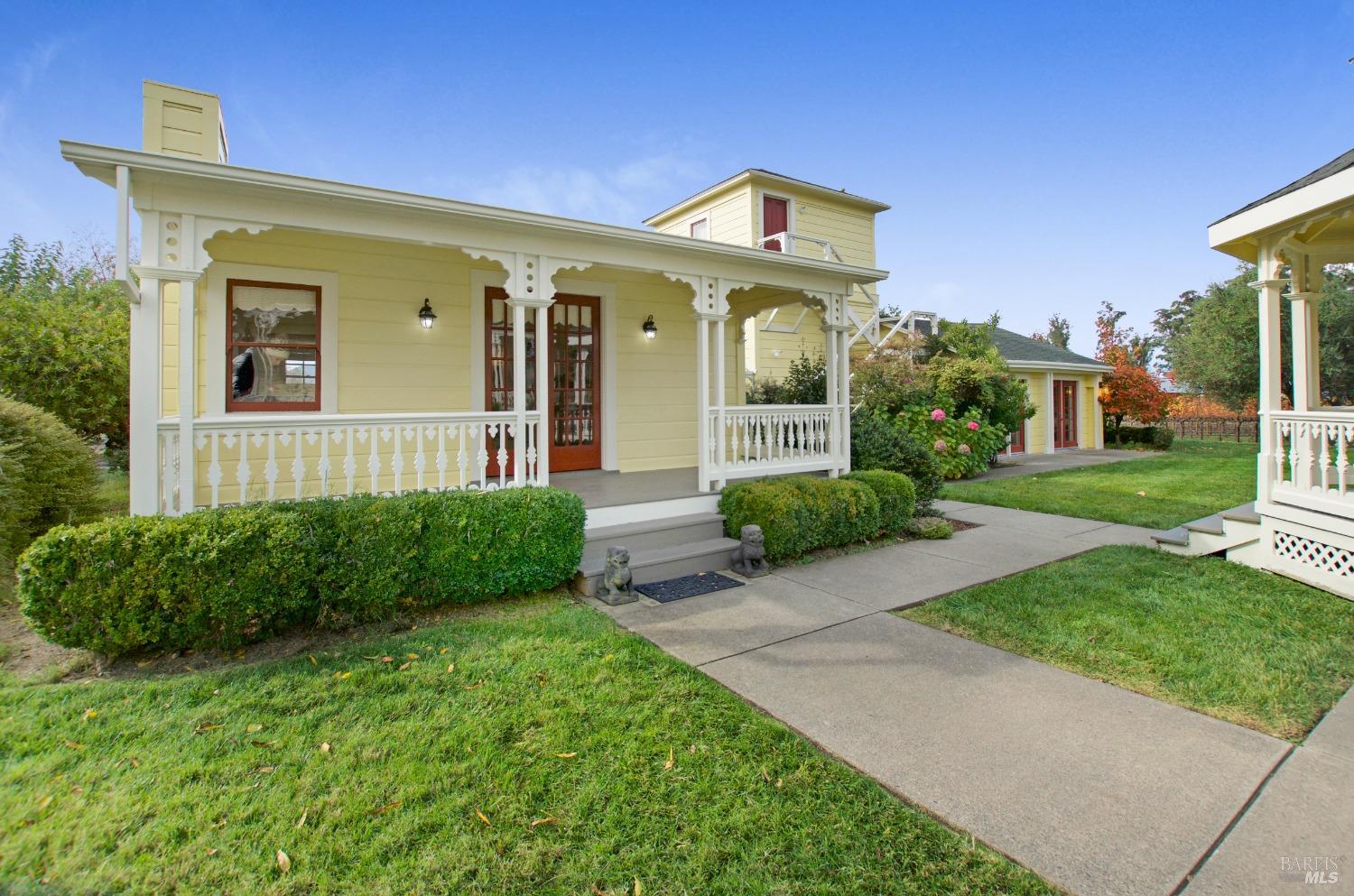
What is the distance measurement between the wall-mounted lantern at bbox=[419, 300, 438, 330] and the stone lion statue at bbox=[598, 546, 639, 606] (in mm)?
3379

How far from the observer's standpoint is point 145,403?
4.18 meters

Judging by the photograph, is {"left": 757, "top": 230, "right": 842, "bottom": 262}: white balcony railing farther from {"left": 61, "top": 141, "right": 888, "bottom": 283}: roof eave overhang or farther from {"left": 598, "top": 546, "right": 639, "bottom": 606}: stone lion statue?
{"left": 598, "top": 546, "right": 639, "bottom": 606}: stone lion statue

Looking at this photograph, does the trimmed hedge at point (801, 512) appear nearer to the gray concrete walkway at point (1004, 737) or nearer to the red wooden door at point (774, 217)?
the gray concrete walkway at point (1004, 737)

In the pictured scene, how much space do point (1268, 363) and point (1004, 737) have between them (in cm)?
502

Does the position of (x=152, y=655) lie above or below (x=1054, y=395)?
below

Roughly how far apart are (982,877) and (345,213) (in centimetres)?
554

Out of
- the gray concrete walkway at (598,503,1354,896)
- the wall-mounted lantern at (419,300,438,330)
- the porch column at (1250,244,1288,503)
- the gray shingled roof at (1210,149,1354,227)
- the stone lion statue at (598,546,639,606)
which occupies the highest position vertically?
the gray shingled roof at (1210,149,1354,227)

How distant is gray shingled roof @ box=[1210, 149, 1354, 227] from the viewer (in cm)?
467

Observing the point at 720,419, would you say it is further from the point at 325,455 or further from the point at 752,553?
the point at 325,455

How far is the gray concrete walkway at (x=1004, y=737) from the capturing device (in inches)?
80.2

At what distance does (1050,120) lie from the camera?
1144cm

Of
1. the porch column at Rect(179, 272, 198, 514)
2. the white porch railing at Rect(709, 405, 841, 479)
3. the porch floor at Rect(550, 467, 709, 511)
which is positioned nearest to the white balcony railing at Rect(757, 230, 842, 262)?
the white porch railing at Rect(709, 405, 841, 479)

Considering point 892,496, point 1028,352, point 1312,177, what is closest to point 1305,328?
point 1312,177

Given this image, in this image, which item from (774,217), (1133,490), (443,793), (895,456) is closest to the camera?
(443,793)
